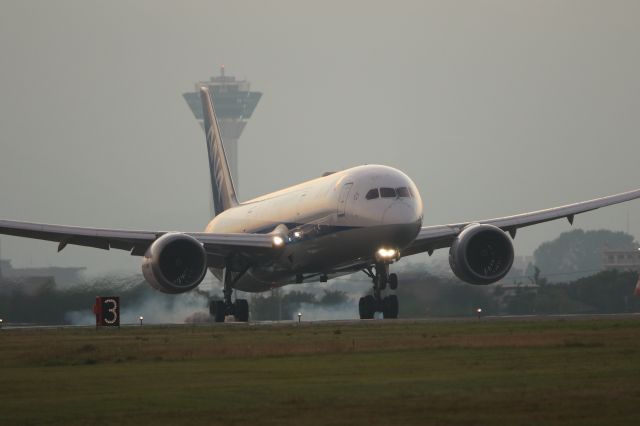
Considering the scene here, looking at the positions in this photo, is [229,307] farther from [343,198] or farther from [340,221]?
[343,198]

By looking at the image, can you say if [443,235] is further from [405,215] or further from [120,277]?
[120,277]

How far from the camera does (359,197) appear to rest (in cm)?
4578

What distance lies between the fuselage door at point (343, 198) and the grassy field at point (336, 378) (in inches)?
429

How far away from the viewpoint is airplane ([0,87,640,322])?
150 feet

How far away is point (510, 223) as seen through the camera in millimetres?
51906

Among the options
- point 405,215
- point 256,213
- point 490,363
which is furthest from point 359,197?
point 490,363

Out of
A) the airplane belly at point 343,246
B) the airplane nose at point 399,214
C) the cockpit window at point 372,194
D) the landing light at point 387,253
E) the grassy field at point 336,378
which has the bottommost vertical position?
the grassy field at point 336,378

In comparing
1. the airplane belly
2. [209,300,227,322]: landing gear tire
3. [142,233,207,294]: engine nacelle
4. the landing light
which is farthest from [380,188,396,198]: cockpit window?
[209,300,227,322]: landing gear tire

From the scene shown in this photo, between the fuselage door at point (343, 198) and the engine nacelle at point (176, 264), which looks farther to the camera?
the engine nacelle at point (176, 264)

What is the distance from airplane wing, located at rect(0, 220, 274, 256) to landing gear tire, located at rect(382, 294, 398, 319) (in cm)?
459

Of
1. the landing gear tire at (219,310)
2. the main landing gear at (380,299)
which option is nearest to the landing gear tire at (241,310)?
the landing gear tire at (219,310)

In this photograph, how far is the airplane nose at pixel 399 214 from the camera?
44.6 meters

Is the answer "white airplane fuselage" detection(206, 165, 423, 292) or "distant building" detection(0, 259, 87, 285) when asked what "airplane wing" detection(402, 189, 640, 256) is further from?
"distant building" detection(0, 259, 87, 285)

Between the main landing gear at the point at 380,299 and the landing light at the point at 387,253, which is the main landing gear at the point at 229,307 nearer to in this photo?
the main landing gear at the point at 380,299
